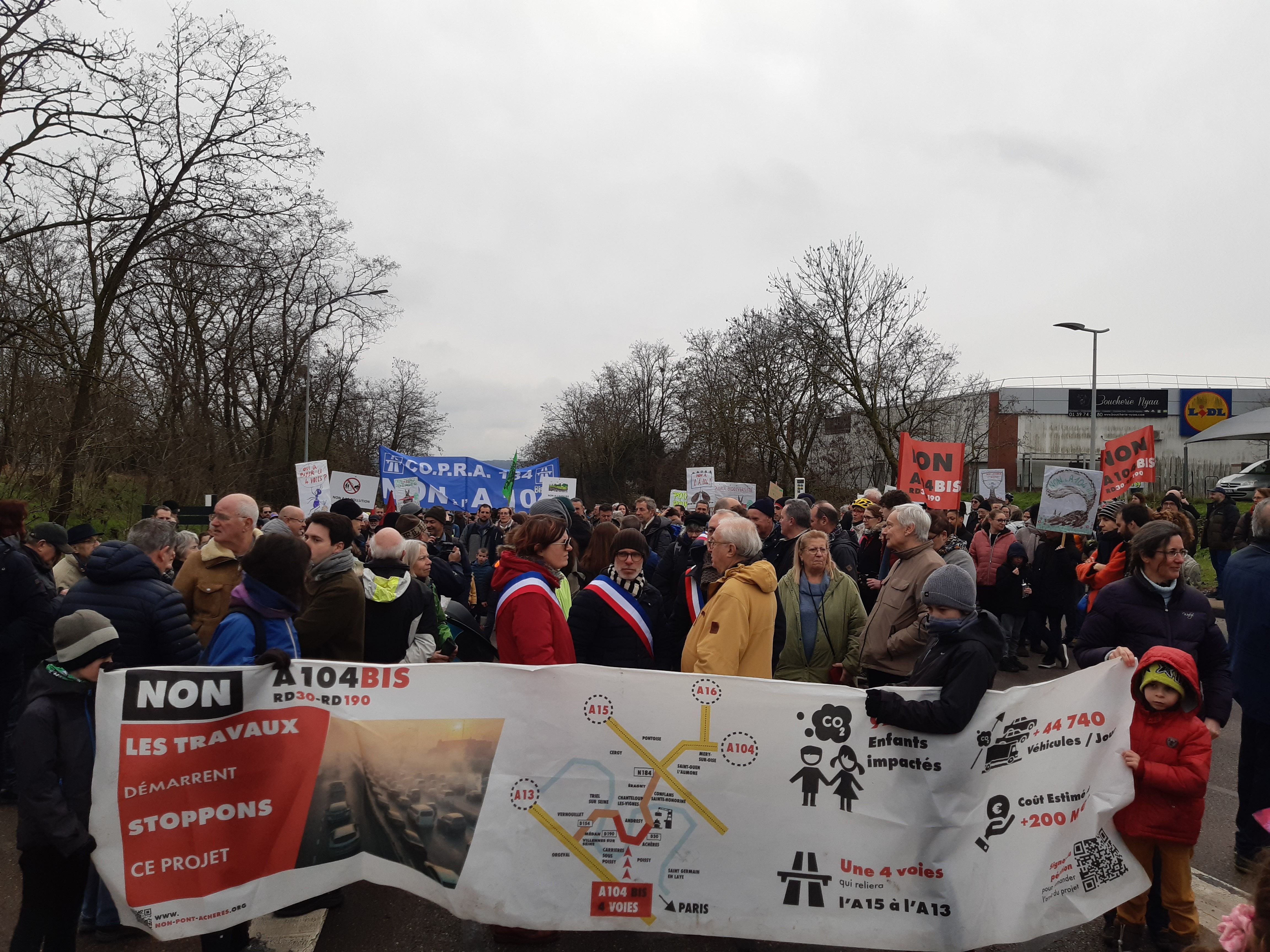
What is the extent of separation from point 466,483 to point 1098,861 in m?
13.2

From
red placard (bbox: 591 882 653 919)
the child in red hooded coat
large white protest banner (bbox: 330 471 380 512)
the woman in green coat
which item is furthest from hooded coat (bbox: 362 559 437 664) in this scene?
large white protest banner (bbox: 330 471 380 512)

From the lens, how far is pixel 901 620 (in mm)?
5242

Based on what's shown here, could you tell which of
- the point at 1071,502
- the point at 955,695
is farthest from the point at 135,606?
the point at 1071,502

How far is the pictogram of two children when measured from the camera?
11.9 feet

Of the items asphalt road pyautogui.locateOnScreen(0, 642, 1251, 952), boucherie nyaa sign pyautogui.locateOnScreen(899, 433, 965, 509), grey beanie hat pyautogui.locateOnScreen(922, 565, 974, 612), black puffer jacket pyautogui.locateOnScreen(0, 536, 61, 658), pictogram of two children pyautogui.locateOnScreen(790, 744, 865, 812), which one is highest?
boucherie nyaa sign pyautogui.locateOnScreen(899, 433, 965, 509)

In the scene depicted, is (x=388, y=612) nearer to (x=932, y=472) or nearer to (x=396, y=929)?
(x=396, y=929)

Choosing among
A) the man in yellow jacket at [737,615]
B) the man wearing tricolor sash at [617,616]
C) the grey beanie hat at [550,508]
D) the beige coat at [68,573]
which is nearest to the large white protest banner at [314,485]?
the beige coat at [68,573]

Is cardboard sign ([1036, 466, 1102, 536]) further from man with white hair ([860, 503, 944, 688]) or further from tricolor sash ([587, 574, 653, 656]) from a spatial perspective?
tricolor sash ([587, 574, 653, 656])

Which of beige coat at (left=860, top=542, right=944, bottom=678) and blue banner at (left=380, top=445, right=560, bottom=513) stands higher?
blue banner at (left=380, top=445, right=560, bottom=513)

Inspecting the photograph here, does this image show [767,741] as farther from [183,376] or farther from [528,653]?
[183,376]

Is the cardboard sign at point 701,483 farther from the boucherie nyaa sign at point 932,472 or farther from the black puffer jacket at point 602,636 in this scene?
the black puffer jacket at point 602,636

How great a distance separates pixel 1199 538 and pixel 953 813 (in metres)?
21.8

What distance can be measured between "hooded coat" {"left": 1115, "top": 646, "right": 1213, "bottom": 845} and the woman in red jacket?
8.58ft

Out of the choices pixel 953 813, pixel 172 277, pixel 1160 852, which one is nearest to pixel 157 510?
pixel 953 813
